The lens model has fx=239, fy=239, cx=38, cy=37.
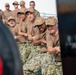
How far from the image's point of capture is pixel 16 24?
3564mm

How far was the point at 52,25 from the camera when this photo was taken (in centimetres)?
353

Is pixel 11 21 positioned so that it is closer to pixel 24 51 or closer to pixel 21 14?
pixel 21 14

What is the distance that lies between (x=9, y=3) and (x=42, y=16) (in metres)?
0.50

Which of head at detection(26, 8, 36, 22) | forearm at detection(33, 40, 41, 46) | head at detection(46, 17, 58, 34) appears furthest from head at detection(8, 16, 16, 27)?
head at detection(46, 17, 58, 34)

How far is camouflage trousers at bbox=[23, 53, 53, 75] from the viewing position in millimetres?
3404

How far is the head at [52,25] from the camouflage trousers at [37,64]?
37 cm

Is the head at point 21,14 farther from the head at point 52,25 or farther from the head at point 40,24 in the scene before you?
the head at point 52,25

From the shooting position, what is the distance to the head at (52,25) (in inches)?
132

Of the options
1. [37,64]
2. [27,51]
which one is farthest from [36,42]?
[37,64]

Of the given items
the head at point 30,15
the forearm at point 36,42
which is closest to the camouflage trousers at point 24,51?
the forearm at point 36,42

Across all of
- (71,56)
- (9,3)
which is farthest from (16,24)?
(71,56)

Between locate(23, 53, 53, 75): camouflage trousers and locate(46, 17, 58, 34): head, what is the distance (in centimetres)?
37

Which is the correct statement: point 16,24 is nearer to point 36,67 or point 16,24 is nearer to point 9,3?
point 9,3

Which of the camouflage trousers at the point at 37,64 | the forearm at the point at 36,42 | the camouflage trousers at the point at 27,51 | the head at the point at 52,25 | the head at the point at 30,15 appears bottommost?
the camouflage trousers at the point at 37,64
